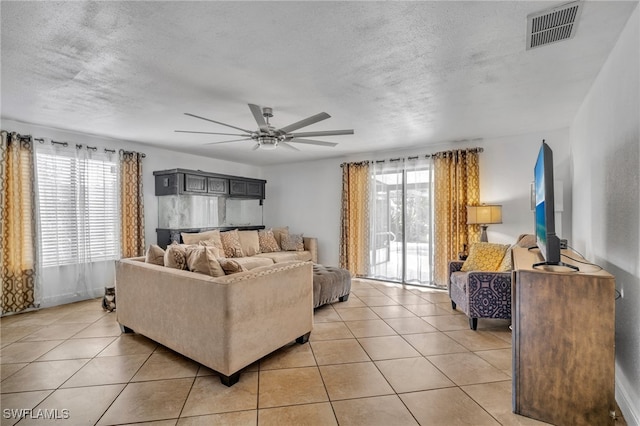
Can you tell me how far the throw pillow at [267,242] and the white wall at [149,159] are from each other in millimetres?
1604

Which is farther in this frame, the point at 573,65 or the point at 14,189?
the point at 14,189

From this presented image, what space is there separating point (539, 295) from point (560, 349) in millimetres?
317

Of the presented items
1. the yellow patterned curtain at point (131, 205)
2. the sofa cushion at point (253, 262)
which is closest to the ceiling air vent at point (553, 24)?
the sofa cushion at point (253, 262)

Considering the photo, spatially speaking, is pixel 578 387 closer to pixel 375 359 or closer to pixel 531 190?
pixel 375 359

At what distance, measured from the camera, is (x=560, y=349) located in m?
1.78

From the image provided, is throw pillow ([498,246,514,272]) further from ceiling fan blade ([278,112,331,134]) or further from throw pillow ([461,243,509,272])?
ceiling fan blade ([278,112,331,134])

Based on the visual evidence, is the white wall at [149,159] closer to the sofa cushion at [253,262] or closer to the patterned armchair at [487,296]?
the sofa cushion at [253,262]

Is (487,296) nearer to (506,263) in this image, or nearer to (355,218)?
(506,263)

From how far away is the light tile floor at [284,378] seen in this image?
1.91 metres

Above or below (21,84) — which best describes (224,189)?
below

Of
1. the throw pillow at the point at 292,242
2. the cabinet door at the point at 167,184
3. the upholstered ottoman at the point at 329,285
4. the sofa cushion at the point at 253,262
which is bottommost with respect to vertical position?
the upholstered ottoman at the point at 329,285

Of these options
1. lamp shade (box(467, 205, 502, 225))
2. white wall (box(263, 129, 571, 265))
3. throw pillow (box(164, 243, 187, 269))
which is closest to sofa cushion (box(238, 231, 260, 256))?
white wall (box(263, 129, 571, 265))

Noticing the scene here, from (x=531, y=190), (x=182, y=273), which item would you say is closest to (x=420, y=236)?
(x=531, y=190)

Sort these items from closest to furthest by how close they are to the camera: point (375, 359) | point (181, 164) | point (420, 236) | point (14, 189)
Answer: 1. point (375, 359)
2. point (14, 189)
3. point (420, 236)
4. point (181, 164)
